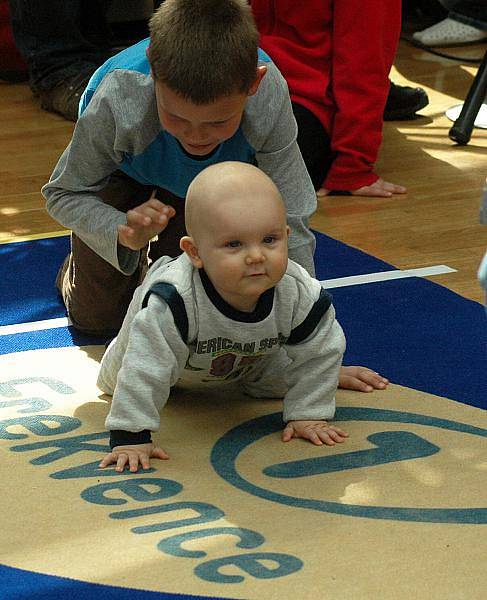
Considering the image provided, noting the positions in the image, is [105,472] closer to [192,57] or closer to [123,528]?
[123,528]

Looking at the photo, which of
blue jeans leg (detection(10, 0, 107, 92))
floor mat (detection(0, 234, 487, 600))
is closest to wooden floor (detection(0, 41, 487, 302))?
blue jeans leg (detection(10, 0, 107, 92))

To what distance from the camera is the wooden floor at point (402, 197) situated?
2.73 m

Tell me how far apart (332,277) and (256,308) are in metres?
0.79

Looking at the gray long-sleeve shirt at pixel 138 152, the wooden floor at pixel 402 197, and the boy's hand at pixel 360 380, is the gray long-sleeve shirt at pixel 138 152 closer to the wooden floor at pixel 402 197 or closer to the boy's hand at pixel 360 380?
the boy's hand at pixel 360 380

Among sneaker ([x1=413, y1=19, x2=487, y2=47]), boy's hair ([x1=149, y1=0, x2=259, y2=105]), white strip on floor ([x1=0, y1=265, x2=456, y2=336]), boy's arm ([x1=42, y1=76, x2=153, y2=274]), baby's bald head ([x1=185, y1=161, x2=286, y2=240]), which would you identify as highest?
boy's hair ([x1=149, y1=0, x2=259, y2=105])

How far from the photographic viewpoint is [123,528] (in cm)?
154

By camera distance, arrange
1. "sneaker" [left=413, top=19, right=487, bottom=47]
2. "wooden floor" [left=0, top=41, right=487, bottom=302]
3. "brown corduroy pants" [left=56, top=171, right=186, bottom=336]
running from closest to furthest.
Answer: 1. "brown corduroy pants" [left=56, top=171, right=186, bottom=336]
2. "wooden floor" [left=0, top=41, right=487, bottom=302]
3. "sneaker" [left=413, top=19, right=487, bottom=47]

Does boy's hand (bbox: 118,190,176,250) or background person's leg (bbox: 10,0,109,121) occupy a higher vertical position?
boy's hand (bbox: 118,190,176,250)

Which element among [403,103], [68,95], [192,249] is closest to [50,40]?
[68,95]

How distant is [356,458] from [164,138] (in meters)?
0.66

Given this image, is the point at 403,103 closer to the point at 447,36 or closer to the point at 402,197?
the point at 402,197

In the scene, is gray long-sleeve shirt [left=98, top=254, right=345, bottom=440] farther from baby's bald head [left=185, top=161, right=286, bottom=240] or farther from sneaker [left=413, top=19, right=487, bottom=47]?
sneaker [left=413, top=19, right=487, bottom=47]

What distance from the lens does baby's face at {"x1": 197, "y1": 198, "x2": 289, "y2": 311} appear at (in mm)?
1648

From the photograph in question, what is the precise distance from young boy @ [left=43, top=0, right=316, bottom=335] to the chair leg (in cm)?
151
